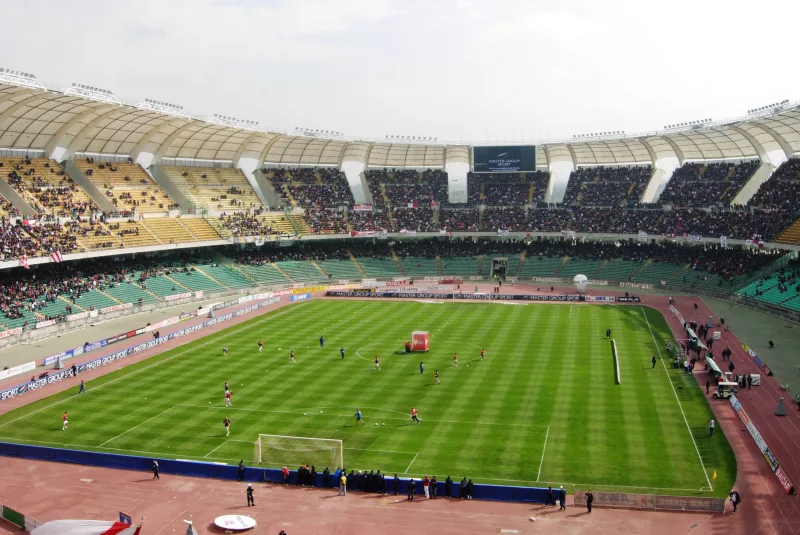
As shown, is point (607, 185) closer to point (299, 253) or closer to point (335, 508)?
point (299, 253)

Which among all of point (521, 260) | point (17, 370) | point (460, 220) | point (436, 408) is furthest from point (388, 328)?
point (460, 220)

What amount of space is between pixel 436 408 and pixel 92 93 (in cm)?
4957

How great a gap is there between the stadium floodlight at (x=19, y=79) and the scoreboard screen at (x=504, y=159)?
58.9m

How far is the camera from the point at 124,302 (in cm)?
6688

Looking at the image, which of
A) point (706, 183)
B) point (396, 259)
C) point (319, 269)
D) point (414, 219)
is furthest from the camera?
point (414, 219)

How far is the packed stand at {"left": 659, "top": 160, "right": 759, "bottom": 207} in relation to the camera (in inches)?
3526

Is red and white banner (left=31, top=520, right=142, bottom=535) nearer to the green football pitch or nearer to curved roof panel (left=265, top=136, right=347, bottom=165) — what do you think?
the green football pitch

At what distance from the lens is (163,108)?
76.3 metres

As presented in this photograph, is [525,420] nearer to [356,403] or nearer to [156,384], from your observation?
[356,403]

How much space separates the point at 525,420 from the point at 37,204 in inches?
2261

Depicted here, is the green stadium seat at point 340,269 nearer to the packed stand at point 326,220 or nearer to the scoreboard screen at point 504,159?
the packed stand at point 326,220

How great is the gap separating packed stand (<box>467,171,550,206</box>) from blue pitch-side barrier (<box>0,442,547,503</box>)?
256ft

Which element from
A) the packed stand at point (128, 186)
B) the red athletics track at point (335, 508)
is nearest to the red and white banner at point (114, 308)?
the packed stand at point (128, 186)

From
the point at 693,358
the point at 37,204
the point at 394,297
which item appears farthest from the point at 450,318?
the point at 37,204
